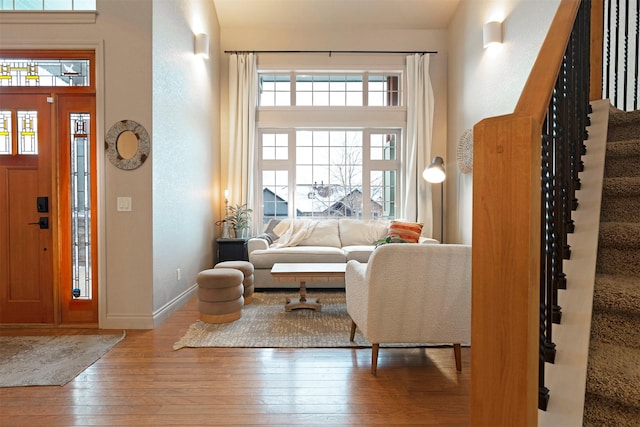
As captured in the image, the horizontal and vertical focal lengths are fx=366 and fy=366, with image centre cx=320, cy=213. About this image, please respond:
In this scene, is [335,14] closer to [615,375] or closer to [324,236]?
[324,236]

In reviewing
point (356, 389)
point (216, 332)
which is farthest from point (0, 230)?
point (356, 389)

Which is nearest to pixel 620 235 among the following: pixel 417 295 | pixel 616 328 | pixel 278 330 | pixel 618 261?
pixel 618 261

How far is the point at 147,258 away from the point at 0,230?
133cm

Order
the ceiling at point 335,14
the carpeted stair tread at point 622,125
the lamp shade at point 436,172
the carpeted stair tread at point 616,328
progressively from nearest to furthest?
the carpeted stair tread at point 616,328
the carpeted stair tread at point 622,125
the lamp shade at point 436,172
the ceiling at point 335,14

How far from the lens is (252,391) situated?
6.94ft

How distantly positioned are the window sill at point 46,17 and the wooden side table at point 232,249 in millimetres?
2864

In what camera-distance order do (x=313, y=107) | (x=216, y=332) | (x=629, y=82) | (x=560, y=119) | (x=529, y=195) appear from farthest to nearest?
(x=313, y=107) → (x=216, y=332) → (x=629, y=82) → (x=560, y=119) → (x=529, y=195)

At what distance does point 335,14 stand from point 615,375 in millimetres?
5642

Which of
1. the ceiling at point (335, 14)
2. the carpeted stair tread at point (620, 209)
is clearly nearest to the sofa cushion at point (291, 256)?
the carpeted stair tread at point (620, 209)

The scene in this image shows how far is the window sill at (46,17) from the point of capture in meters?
3.12

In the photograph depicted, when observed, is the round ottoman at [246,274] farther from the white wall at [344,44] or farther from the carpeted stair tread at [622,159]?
the carpeted stair tread at [622,159]

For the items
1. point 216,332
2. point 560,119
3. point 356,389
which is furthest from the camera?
point 216,332

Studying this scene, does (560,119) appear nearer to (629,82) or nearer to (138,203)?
(629,82)

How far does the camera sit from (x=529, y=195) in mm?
835
